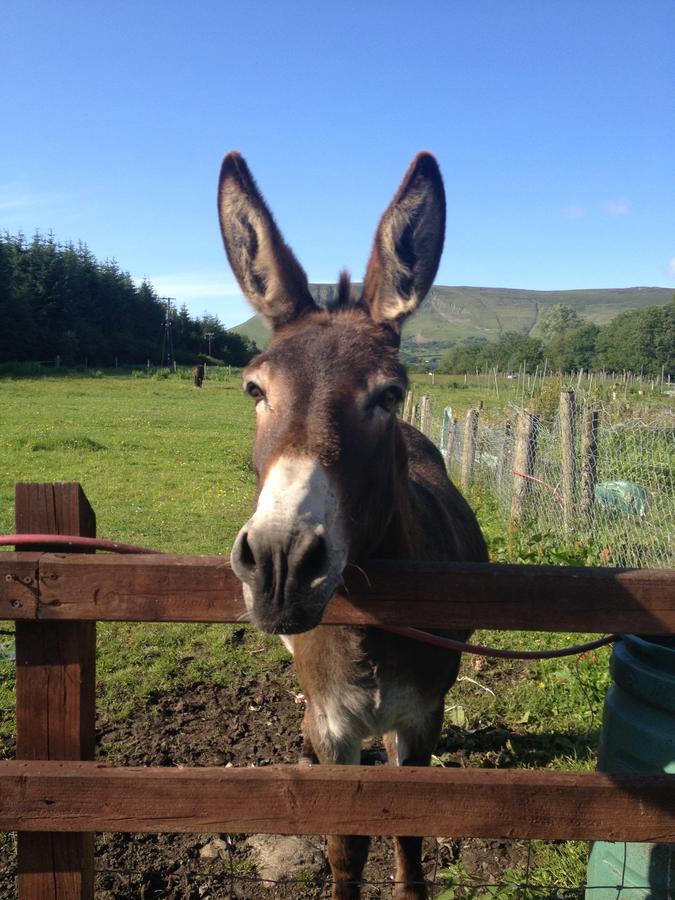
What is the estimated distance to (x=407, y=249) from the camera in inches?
100

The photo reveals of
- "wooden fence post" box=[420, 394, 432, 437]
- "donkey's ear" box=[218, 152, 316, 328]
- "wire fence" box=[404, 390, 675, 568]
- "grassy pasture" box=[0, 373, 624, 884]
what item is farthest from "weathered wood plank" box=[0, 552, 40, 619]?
"wooden fence post" box=[420, 394, 432, 437]

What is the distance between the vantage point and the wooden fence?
186cm

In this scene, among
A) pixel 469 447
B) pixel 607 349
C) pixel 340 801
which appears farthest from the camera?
pixel 607 349

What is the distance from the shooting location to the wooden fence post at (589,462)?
6.91 meters

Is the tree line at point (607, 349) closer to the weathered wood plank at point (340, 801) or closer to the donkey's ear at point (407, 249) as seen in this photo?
the donkey's ear at point (407, 249)

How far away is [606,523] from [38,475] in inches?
389

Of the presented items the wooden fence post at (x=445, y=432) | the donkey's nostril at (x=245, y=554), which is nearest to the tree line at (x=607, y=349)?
the wooden fence post at (x=445, y=432)

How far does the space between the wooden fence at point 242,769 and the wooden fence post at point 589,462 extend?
17.4ft

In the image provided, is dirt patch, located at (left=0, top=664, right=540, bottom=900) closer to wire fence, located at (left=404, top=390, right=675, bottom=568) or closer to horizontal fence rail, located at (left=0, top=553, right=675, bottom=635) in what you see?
horizontal fence rail, located at (left=0, top=553, right=675, bottom=635)

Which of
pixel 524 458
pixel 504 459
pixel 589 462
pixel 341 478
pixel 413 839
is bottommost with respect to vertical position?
pixel 413 839

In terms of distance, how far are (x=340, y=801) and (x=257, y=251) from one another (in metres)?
1.95

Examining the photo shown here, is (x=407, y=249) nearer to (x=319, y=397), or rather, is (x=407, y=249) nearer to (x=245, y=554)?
(x=319, y=397)

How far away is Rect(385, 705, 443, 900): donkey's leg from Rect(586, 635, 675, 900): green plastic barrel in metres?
0.76

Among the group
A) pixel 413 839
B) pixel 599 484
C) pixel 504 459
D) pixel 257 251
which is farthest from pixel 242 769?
pixel 504 459
